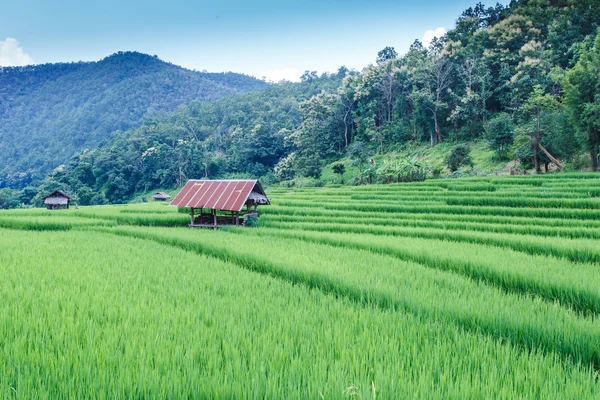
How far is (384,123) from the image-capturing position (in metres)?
48.1

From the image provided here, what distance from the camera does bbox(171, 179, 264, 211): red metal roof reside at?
44.3 feet

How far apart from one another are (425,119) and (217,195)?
3467 centimetres

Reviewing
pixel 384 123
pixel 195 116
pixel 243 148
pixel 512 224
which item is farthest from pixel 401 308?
pixel 195 116

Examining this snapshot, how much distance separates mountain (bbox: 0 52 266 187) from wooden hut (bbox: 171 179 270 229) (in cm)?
7887

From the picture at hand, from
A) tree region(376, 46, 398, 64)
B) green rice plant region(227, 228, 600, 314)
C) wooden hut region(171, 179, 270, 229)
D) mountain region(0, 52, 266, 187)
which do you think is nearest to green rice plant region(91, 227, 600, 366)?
green rice plant region(227, 228, 600, 314)

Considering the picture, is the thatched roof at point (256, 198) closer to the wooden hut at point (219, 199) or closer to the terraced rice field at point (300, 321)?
the wooden hut at point (219, 199)

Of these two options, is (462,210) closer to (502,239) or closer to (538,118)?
(502,239)

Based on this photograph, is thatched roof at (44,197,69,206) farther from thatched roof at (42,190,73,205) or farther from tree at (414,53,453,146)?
tree at (414,53,453,146)

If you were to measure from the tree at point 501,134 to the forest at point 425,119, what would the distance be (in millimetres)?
82

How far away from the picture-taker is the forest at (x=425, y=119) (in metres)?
26.0

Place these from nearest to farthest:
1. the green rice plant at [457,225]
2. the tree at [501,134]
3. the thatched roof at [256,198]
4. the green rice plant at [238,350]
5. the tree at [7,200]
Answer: the green rice plant at [238,350]
the green rice plant at [457,225]
the thatched roof at [256,198]
the tree at [501,134]
the tree at [7,200]

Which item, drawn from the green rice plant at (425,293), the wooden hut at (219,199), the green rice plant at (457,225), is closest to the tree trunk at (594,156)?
the green rice plant at (457,225)

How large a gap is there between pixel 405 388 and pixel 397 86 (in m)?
50.2

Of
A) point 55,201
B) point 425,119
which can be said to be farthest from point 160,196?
point 425,119
